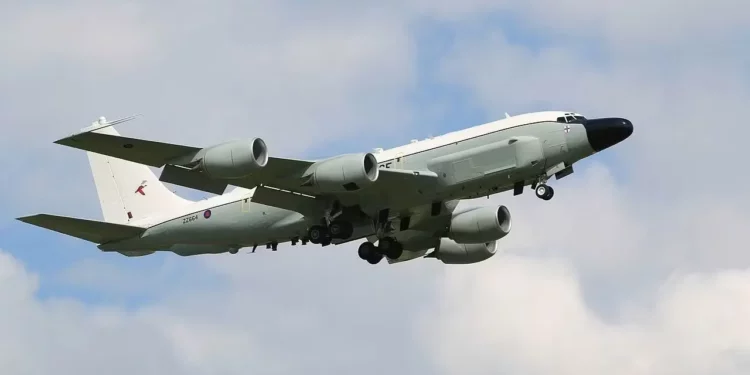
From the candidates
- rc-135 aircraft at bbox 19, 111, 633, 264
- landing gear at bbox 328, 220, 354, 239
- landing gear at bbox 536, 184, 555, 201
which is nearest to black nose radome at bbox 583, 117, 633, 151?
rc-135 aircraft at bbox 19, 111, 633, 264

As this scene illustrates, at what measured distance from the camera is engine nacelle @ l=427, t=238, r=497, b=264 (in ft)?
229

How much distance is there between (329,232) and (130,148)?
363 inches

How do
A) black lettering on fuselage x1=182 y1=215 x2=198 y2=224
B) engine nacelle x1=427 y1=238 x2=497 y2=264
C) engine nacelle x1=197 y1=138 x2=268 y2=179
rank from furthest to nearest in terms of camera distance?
engine nacelle x1=427 y1=238 x2=497 y2=264
black lettering on fuselage x1=182 y1=215 x2=198 y2=224
engine nacelle x1=197 y1=138 x2=268 y2=179

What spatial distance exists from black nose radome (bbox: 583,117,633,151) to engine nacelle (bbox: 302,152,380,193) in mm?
8422

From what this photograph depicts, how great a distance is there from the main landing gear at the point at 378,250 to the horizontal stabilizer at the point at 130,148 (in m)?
11.6

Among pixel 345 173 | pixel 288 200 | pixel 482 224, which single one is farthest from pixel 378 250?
pixel 345 173

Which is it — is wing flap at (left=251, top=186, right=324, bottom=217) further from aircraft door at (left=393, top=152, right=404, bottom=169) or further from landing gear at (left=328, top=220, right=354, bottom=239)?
aircraft door at (left=393, top=152, right=404, bottom=169)

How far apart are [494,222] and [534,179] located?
606 cm

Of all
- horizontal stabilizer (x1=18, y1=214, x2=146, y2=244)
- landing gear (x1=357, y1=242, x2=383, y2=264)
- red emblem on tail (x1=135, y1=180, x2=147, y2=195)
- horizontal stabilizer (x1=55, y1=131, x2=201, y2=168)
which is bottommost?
landing gear (x1=357, y1=242, x2=383, y2=264)

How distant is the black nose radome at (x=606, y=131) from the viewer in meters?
59.5

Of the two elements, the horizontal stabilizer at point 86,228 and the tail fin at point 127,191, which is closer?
the horizontal stabilizer at point 86,228

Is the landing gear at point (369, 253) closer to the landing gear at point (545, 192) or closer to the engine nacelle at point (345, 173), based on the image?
the engine nacelle at point (345, 173)

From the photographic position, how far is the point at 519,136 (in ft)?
196

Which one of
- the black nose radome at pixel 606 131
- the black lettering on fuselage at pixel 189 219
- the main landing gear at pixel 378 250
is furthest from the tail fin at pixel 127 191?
the black nose radome at pixel 606 131
